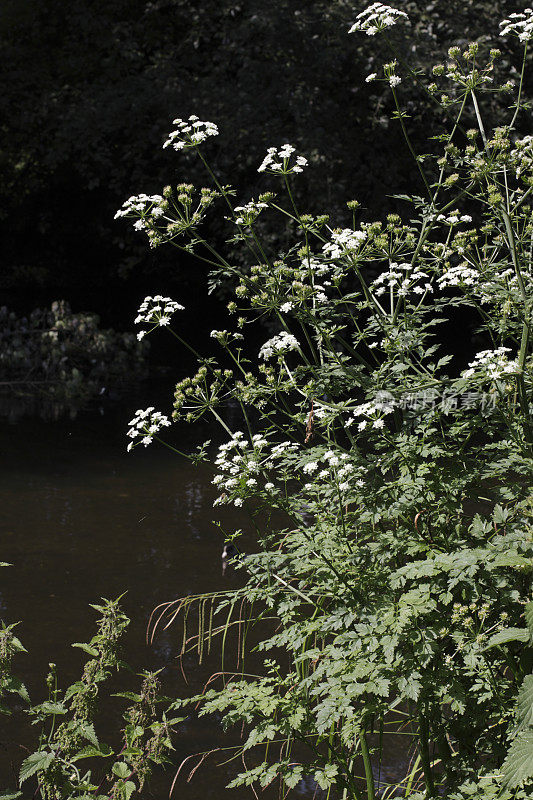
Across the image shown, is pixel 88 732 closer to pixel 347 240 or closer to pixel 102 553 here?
pixel 347 240

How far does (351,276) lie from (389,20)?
7.67 m

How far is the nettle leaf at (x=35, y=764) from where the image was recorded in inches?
75.5

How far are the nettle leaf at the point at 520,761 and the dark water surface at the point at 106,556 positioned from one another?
123cm

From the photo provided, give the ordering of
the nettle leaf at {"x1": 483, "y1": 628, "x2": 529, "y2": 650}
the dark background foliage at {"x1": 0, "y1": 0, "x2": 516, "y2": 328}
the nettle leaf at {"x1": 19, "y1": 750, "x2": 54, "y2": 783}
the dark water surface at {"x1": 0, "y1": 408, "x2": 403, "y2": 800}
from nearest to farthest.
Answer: the nettle leaf at {"x1": 483, "y1": 628, "x2": 529, "y2": 650} < the nettle leaf at {"x1": 19, "y1": 750, "x2": 54, "y2": 783} < the dark water surface at {"x1": 0, "y1": 408, "x2": 403, "y2": 800} < the dark background foliage at {"x1": 0, "y1": 0, "x2": 516, "y2": 328}

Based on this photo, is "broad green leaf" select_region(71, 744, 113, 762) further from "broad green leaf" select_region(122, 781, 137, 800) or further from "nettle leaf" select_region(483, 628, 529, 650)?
"nettle leaf" select_region(483, 628, 529, 650)

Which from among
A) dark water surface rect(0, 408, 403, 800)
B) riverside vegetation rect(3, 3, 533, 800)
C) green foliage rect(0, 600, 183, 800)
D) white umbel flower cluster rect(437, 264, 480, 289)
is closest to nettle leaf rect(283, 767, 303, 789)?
riverside vegetation rect(3, 3, 533, 800)

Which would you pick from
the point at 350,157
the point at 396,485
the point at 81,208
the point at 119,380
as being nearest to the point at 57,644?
the point at 396,485

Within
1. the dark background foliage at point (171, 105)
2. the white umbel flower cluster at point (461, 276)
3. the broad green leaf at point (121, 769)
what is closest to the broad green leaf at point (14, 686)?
the broad green leaf at point (121, 769)

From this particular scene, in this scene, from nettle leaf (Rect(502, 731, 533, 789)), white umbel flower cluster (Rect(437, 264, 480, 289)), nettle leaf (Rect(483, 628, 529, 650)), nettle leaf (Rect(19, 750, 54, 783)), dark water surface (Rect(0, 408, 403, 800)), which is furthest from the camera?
dark water surface (Rect(0, 408, 403, 800))

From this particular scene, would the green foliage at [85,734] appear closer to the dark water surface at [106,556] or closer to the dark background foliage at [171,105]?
the dark water surface at [106,556]

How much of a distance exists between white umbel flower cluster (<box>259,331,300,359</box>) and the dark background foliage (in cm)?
671

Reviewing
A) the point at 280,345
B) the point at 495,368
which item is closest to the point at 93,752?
the point at 280,345

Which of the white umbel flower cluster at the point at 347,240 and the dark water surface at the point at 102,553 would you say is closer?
the white umbel flower cluster at the point at 347,240

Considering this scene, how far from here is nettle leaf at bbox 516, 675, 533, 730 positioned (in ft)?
5.56
